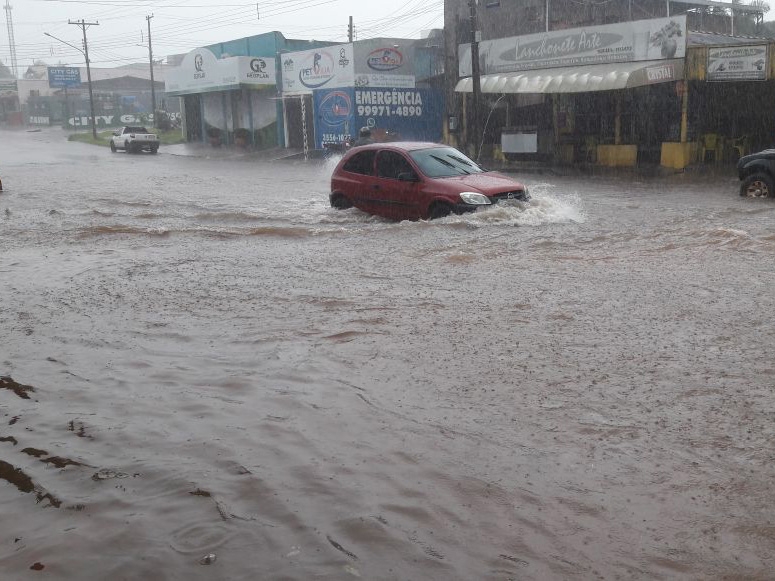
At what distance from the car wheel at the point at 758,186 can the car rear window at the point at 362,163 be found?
25.2ft

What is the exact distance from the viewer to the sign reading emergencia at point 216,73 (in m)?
43.8

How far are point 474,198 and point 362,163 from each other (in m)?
2.66

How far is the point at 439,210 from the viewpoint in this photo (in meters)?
12.6

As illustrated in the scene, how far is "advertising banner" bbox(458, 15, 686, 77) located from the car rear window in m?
13.6

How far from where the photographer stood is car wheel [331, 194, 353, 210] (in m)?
14.3

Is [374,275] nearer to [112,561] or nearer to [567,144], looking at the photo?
[112,561]

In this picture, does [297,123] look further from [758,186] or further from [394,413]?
[394,413]

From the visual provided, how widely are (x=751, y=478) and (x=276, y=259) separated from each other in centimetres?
766

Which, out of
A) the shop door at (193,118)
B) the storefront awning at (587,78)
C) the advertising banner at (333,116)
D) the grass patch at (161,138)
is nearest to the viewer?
the storefront awning at (587,78)

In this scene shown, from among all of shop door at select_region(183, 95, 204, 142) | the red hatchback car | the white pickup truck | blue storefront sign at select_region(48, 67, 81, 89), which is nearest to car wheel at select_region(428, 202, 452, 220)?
the red hatchback car

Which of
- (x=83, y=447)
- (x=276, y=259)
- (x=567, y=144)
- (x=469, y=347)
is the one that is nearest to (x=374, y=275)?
(x=276, y=259)

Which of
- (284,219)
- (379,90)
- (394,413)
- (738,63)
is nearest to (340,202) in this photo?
(284,219)

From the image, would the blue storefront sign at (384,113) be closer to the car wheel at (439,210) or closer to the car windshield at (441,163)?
the car windshield at (441,163)

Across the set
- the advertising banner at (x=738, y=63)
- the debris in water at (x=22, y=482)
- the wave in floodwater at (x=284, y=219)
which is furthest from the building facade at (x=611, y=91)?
the debris in water at (x=22, y=482)
